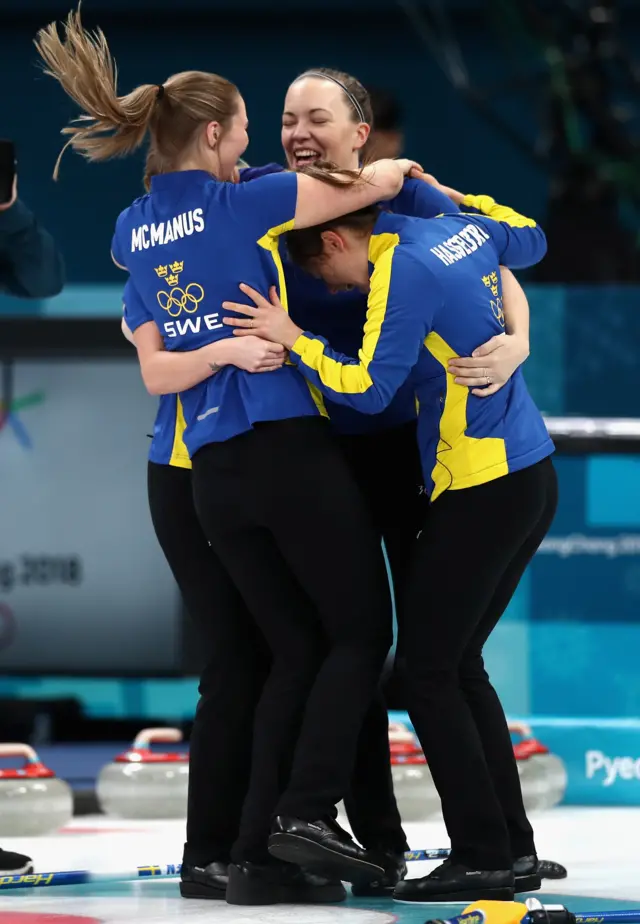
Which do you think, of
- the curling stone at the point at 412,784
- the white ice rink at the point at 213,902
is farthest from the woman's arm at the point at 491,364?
the curling stone at the point at 412,784

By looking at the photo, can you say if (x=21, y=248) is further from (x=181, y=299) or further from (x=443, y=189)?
(x=443, y=189)

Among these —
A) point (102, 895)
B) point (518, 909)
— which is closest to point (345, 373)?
point (518, 909)

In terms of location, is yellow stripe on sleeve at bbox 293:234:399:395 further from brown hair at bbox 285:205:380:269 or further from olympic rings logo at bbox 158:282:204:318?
olympic rings logo at bbox 158:282:204:318

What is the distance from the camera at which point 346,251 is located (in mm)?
2863

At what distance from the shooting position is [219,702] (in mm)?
3008

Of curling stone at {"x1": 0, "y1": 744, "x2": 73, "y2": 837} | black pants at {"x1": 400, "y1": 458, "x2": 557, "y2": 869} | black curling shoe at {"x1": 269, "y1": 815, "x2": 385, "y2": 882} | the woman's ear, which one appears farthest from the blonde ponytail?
curling stone at {"x1": 0, "y1": 744, "x2": 73, "y2": 837}

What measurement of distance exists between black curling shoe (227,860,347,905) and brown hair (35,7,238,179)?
1.35 m

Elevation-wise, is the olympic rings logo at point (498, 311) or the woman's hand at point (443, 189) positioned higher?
the woman's hand at point (443, 189)

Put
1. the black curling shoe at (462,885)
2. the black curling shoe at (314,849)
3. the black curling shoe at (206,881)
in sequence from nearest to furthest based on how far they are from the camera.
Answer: the black curling shoe at (314,849)
the black curling shoe at (462,885)
the black curling shoe at (206,881)

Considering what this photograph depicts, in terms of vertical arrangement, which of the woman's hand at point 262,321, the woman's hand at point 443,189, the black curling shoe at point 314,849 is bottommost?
the black curling shoe at point 314,849

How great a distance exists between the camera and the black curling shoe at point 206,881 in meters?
2.95

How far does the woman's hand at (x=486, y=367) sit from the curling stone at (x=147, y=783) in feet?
7.49

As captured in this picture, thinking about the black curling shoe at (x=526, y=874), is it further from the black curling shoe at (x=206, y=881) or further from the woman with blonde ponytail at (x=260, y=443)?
the black curling shoe at (x=206, y=881)

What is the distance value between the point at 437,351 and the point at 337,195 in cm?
35
